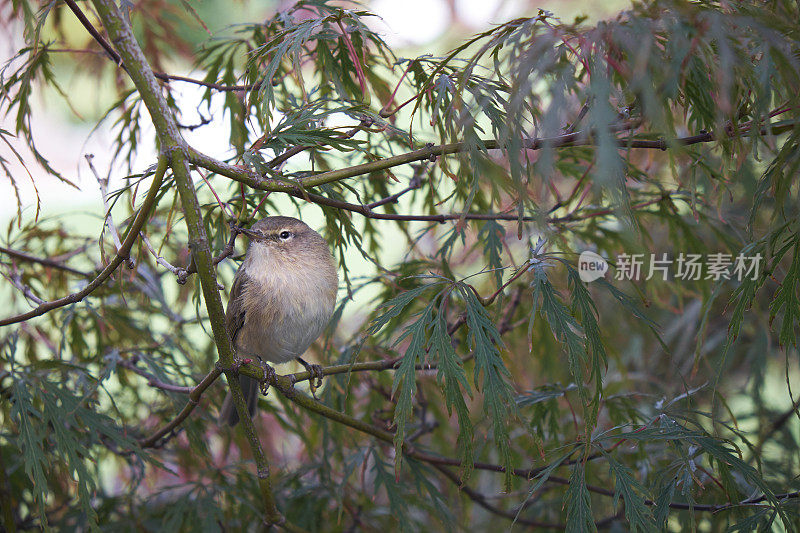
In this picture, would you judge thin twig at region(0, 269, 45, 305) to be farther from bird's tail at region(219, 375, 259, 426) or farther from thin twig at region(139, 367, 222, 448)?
bird's tail at region(219, 375, 259, 426)

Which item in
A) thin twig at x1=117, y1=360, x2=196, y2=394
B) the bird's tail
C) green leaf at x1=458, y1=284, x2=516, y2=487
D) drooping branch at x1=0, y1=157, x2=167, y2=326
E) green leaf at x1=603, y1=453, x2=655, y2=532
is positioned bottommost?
green leaf at x1=603, y1=453, x2=655, y2=532

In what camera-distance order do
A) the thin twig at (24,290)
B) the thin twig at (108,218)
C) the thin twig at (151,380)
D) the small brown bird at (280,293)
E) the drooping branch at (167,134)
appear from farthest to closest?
the small brown bird at (280,293) < the thin twig at (151,380) < the thin twig at (24,290) < the thin twig at (108,218) < the drooping branch at (167,134)

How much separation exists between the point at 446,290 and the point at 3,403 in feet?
3.95

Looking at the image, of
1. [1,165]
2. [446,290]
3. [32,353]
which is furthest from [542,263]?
[32,353]

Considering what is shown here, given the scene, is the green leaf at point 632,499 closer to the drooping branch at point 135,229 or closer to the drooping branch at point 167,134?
the drooping branch at point 167,134

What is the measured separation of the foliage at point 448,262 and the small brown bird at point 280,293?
0.12 meters

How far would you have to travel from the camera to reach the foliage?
1.03 m

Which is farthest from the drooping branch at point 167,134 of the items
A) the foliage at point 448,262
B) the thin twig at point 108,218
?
the thin twig at point 108,218

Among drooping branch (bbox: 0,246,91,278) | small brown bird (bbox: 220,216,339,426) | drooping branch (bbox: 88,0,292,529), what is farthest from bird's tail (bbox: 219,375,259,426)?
drooping branch (bbox: 88,0,292,529)

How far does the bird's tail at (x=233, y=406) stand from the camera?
2021mm

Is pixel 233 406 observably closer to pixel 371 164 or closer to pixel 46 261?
pixel 46 261

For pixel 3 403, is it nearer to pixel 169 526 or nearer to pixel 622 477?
pixel 169 526

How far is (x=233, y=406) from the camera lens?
2.03 metres

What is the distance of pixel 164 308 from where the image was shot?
2156 mm
